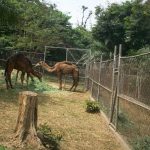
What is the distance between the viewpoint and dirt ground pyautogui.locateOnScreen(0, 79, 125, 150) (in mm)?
9312

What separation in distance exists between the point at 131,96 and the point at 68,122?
3.35m

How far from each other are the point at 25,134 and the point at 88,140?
2.00 metres

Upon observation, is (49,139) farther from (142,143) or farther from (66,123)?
(66,123)

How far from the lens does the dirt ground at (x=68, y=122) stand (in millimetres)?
9312

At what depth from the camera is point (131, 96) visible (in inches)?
355

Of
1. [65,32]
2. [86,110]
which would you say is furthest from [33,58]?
[86,110]

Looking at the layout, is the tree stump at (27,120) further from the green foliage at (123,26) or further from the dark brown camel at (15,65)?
the green foliage at (123,26)

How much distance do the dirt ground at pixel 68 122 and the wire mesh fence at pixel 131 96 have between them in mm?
468

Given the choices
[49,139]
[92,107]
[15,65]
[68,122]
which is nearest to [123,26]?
[15,65]

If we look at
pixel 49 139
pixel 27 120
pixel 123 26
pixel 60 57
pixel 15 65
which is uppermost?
pixel 123 26

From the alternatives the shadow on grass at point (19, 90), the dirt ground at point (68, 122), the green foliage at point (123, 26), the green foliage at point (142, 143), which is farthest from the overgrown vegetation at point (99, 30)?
the green foliage at point (142, 143)

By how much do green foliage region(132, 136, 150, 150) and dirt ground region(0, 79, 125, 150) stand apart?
126 cm

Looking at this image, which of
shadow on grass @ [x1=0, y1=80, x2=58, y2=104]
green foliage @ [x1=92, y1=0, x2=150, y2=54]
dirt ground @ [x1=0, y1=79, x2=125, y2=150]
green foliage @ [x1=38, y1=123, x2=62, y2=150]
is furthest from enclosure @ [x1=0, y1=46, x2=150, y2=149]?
green foliage @ [x1=92, y1=0, x2=150, y2=54]

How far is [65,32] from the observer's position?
39562 mm
